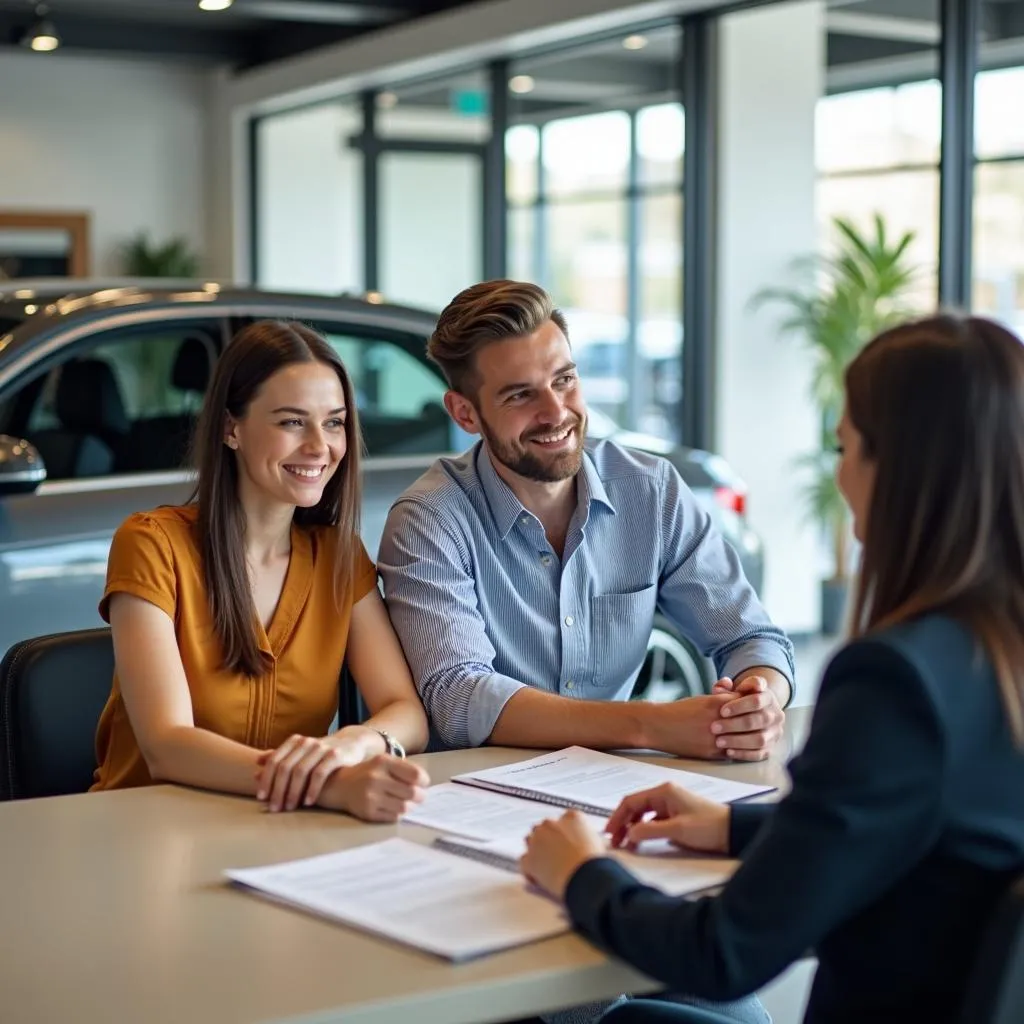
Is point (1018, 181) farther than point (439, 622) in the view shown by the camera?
Yes

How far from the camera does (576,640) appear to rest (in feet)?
7.89

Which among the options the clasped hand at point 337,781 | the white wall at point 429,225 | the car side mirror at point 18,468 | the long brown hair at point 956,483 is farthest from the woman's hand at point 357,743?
the white wall at point 429,225

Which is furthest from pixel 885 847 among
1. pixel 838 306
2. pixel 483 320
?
pixel 838 306

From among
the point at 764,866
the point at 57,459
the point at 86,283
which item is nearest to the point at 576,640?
the point at 764,866

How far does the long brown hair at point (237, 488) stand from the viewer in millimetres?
2236

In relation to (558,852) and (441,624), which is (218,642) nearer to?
(441,624)

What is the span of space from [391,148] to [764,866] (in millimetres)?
8848

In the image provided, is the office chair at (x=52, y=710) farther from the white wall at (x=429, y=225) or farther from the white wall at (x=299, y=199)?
the white wall at (x=299, y=199)

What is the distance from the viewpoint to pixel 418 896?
1.51 meters

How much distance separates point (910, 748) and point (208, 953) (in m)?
0.62

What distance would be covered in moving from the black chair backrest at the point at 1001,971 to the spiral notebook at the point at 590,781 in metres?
0.65

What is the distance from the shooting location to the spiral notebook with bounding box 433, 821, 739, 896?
1557 millimetres

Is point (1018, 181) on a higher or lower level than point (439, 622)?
higher

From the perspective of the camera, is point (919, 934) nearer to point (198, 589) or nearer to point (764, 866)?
point (764, 866)
